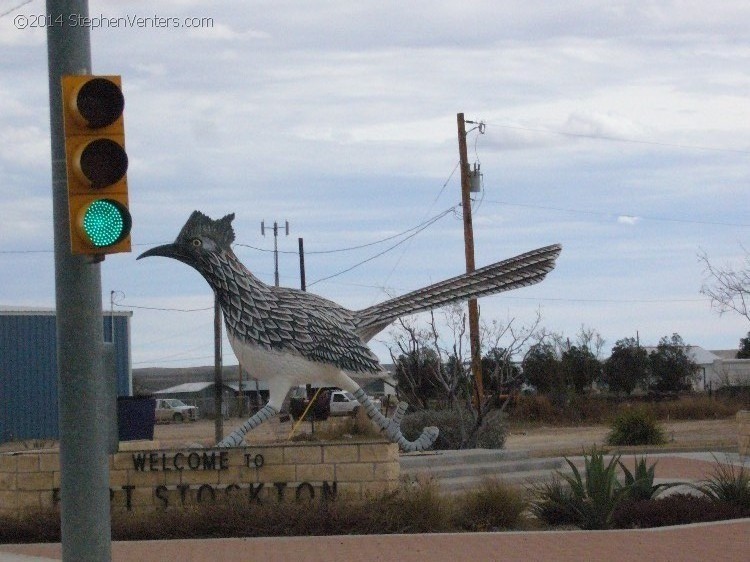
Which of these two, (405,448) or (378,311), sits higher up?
(378,311)

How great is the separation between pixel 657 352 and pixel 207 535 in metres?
55.5

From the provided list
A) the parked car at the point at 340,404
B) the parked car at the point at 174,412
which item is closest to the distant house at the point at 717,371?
the parked car at the point at 340,404

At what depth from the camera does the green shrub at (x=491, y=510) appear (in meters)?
13.4

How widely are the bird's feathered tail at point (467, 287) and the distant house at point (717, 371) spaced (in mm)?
39363

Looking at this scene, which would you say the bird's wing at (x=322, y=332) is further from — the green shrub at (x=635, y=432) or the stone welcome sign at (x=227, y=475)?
the green shrub at (x=635, y=432)

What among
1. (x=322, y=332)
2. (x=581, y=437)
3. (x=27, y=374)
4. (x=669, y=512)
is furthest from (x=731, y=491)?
(x=27, y=374)

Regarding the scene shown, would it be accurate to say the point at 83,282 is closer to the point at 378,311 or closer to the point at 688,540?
the point at 688,540

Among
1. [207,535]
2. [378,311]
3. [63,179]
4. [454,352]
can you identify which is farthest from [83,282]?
[454,352]

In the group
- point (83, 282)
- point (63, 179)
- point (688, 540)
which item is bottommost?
point (688, 540)

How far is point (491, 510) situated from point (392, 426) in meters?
4.20

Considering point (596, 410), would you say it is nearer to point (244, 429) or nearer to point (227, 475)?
point (244, 429)

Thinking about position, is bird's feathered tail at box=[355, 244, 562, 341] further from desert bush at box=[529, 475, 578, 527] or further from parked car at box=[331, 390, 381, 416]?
parked car at box=[331, 390, 381, 416]

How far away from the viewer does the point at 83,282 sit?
7.41 meters

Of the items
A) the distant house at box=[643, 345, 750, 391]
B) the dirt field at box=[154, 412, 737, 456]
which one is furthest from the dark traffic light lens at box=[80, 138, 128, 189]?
the distant house at box=[643, 345, 750, 391]
